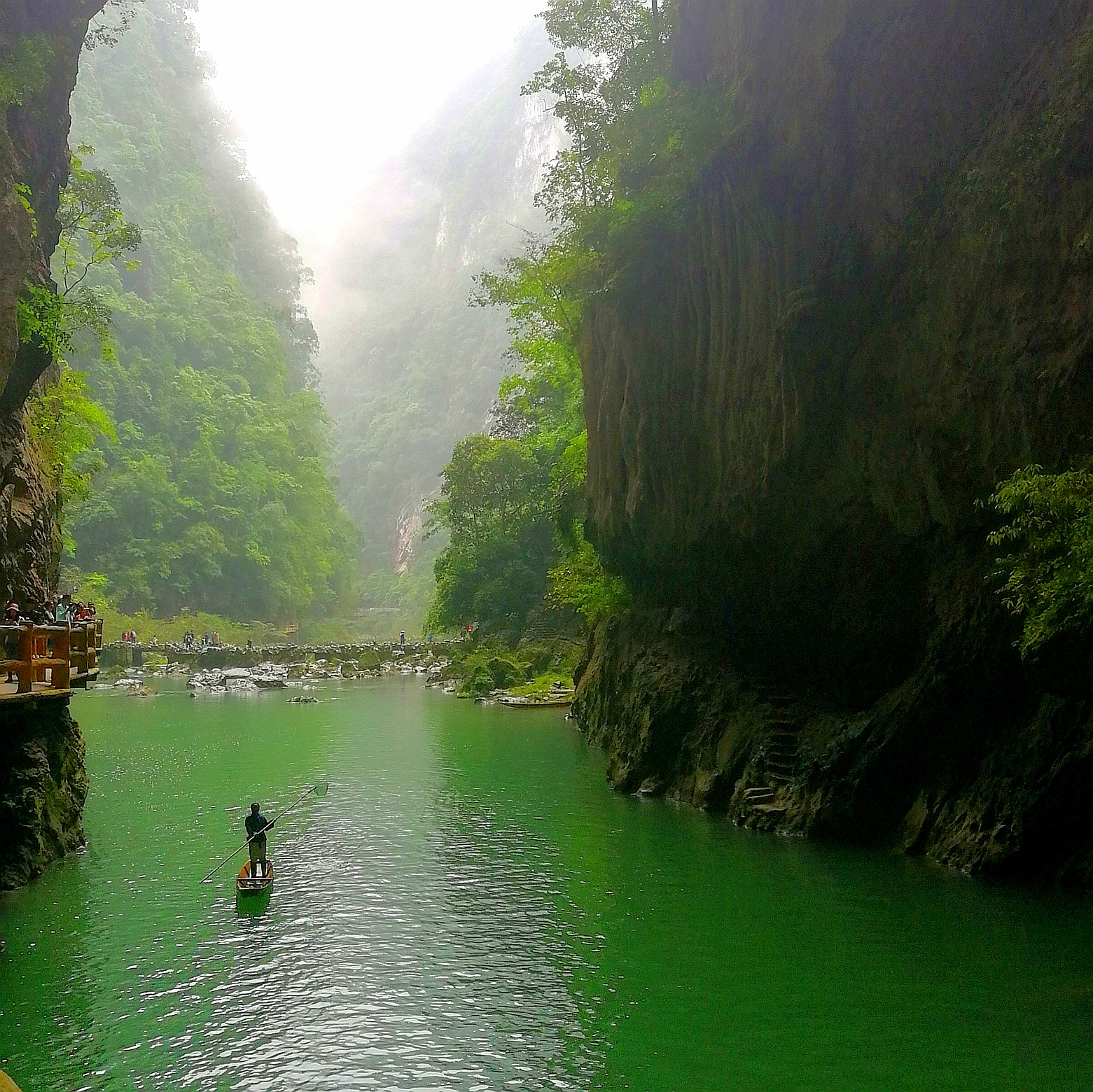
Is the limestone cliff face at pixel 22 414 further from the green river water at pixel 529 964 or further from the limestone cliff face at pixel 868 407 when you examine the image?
the limestone cliff face at pixel 868 407

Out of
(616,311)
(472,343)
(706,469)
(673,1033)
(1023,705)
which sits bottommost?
(673,1033)

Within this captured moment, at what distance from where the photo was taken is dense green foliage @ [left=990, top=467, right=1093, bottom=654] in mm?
11188

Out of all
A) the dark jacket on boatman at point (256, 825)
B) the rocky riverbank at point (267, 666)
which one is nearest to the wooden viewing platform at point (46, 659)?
the dark jacket on boatman at point (256, 825)

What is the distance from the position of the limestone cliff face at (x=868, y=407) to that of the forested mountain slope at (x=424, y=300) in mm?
102227

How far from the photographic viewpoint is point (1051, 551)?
471 inches

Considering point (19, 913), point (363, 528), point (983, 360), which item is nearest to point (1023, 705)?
point (983, 360)

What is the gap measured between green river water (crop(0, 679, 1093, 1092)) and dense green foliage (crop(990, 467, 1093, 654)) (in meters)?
3.75

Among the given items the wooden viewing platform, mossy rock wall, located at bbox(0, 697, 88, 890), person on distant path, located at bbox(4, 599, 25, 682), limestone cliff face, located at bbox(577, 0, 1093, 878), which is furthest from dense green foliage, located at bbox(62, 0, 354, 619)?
limestone cliff face, located at bbox(577, 0, 1093, 878)

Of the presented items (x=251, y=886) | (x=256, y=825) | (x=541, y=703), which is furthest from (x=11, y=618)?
(x=541, y=703)

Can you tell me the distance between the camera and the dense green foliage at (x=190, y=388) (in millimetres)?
69938

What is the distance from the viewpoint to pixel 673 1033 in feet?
31.2

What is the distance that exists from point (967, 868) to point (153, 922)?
11.3 metres

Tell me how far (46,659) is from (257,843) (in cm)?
398

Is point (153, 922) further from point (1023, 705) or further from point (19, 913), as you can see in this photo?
point (1023, 705)
